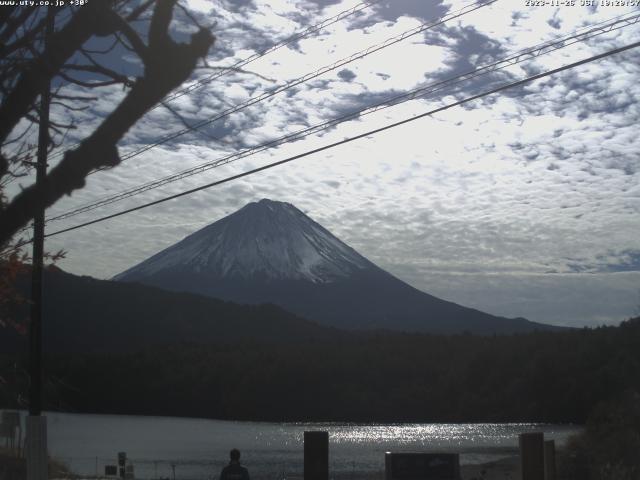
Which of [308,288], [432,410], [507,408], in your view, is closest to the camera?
[507,408]

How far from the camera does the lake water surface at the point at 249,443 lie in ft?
147

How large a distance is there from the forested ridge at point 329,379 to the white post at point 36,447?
67.8 m

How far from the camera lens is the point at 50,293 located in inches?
3740

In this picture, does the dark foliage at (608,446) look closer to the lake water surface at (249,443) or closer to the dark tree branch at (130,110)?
the lake water surface at (249,443)

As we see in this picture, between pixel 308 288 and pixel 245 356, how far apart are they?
4039 inches

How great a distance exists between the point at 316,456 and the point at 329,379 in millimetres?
80580

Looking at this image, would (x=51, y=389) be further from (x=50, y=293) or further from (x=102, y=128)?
(x=50, y=293)

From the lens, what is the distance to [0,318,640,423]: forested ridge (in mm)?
84250

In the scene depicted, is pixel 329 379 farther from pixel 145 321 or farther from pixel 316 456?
pixel 316 456

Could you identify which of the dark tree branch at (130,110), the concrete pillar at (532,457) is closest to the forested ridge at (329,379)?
the concrete pillar at (532,457)

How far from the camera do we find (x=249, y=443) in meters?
65.5

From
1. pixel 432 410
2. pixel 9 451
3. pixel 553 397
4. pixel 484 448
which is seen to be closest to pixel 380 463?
pixel 484 448

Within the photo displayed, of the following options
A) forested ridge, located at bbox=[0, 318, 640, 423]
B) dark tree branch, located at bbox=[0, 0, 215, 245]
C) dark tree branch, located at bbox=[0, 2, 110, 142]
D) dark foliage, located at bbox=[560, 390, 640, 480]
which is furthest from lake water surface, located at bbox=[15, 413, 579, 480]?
dark tree branch, located at bbox=[0, 0, 215, 245]

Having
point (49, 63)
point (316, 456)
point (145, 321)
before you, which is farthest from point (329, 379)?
point (49, 63)
